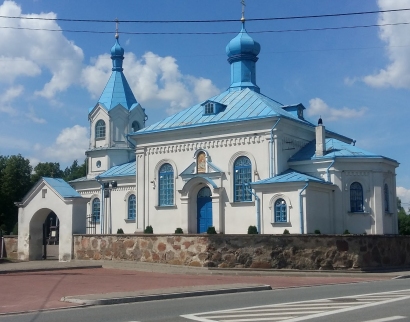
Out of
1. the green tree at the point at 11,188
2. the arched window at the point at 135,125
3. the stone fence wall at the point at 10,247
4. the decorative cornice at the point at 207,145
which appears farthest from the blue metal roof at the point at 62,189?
the green tree at the point at 11,188

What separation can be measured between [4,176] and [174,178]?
26.0 metres

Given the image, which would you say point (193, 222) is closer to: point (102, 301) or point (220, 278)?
point (220, 278)

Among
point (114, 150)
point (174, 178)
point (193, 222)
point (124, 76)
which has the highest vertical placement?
point (124, 76)

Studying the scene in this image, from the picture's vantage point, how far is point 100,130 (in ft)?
134

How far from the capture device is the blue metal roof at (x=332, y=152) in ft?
92.7

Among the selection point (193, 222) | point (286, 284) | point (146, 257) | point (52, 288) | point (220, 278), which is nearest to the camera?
point (52, 288)

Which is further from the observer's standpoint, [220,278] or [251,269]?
[251,269]

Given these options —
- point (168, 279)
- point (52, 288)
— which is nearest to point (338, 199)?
point (168, 279)

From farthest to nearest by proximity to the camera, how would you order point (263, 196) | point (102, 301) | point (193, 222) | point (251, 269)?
point (193, 222) < point (263, 196) < point (251, 269) < point (102, 301)

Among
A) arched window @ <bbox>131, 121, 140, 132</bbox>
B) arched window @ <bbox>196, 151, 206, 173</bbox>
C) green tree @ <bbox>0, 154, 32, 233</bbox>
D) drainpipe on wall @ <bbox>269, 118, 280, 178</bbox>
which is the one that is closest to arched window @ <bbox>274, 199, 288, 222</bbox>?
drainpipe on wall @ <bbox>269, 118, 280, 178</bbox>

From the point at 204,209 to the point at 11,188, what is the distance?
27535mm

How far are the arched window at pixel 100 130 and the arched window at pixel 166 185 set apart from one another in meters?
10.2

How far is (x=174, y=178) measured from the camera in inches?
1237

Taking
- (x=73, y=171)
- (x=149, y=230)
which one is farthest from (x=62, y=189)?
(x=73, y=171)
